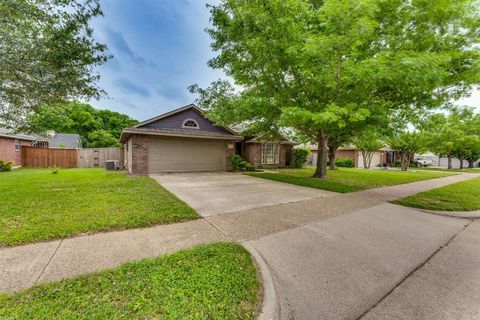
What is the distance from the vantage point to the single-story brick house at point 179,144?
12312 mm

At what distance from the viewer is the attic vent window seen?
13.7 metres

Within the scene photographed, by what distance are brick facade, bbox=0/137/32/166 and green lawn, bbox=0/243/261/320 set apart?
67.0 ft

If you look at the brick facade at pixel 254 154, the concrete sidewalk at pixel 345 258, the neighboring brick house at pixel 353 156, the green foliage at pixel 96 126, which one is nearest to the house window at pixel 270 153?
the brick facade at pixel 254 154

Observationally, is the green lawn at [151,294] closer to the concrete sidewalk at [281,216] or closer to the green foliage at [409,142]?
the concrete sidewalk at [281,216]

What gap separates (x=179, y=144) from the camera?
13.6m

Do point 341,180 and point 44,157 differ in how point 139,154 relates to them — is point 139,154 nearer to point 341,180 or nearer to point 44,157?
point 44,157

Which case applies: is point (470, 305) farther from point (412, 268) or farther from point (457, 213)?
point (457, 213)

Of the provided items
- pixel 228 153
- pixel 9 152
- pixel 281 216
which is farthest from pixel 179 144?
pixel 9 152

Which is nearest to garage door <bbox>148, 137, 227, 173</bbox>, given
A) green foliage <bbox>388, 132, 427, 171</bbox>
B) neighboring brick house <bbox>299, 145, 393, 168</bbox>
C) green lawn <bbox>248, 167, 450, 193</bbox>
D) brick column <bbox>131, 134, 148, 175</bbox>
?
brick column <bbox>131, 134, 148, 175</bbox>

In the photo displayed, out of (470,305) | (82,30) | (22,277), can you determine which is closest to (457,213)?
(470,305)

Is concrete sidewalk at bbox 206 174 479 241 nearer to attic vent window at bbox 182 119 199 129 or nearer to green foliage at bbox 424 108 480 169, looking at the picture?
attic vent window at bbox 182 119 199 129

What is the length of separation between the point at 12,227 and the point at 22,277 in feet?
7.26

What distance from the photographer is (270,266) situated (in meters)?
2.91

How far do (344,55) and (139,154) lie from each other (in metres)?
11.5
